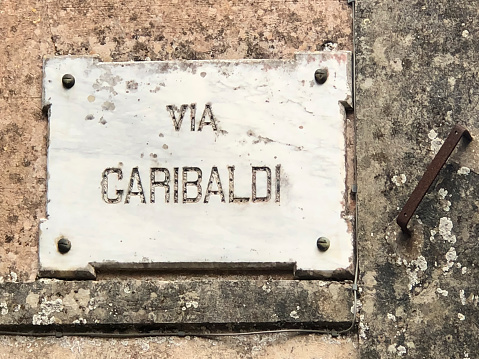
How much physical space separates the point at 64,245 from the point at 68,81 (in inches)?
24.1

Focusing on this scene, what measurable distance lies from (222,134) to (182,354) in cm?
80

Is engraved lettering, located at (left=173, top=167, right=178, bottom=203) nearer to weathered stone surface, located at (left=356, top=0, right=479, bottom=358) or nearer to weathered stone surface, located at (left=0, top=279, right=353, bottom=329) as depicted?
weathered stone surface, located at (left=0, top=279, right=353, bottom=329)

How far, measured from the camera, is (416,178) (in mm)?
2348

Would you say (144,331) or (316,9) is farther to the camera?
(316,9)

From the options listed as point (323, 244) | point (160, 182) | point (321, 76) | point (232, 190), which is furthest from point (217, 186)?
point (321, 76)

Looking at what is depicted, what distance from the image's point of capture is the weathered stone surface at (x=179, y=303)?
2291 mm

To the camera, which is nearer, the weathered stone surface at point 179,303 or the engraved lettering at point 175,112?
the weathered stone surface at point 179,303

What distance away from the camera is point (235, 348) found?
2314 millimetres

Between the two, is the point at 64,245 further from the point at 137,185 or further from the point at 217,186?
the point at 217,186

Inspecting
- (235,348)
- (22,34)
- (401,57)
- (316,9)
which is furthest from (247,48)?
(235,348)

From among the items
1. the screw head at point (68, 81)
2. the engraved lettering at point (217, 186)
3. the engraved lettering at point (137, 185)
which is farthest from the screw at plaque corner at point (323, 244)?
the screw head at point (68, 81)

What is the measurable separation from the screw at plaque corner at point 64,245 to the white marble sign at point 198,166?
19 mm

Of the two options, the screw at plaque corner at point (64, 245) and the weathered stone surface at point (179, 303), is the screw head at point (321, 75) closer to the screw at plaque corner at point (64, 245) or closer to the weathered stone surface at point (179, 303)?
the weathered stone surface at point (179, 303)

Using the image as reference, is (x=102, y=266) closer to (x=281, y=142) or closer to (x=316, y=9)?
(x=281, y=142)
